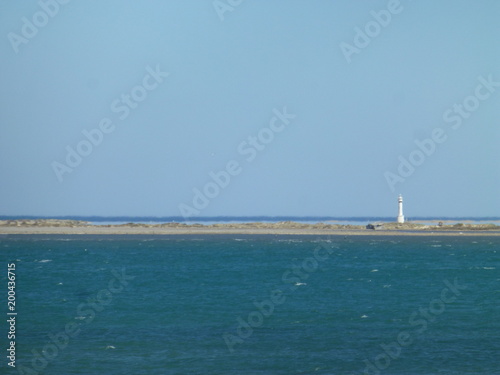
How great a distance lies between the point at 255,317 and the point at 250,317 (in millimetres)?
288

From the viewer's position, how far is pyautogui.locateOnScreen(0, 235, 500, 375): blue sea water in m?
28.4

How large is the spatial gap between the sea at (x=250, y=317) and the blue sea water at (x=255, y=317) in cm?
10

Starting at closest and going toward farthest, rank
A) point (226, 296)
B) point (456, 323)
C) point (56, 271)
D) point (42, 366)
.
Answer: point (42, 366), point (456, 323), point (226, 296), point (56, 271)

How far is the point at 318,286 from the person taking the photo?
175 feet

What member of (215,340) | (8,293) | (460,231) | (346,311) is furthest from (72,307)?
(460,231)

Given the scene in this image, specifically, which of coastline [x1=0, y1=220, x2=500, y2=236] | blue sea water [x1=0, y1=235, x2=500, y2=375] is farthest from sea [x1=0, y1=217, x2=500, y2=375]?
coastline [x1=0, y1=220, x2=500, y2=236]

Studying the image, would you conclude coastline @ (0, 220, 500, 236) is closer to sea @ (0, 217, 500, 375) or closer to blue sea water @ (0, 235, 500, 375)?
blue sea water @ (0, 235, 500, 375)

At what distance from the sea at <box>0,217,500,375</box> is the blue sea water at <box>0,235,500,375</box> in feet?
0.31

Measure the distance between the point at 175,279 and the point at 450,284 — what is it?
22390 millimetres

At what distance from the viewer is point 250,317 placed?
3850cm

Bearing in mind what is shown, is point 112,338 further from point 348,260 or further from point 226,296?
point 348,260

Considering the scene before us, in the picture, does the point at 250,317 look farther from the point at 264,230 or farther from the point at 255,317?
the point at 264,230

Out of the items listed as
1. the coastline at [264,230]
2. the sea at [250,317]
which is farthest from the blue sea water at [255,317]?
the coastline at [264,230]

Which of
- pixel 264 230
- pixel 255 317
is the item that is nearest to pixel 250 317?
pixel 255 317
